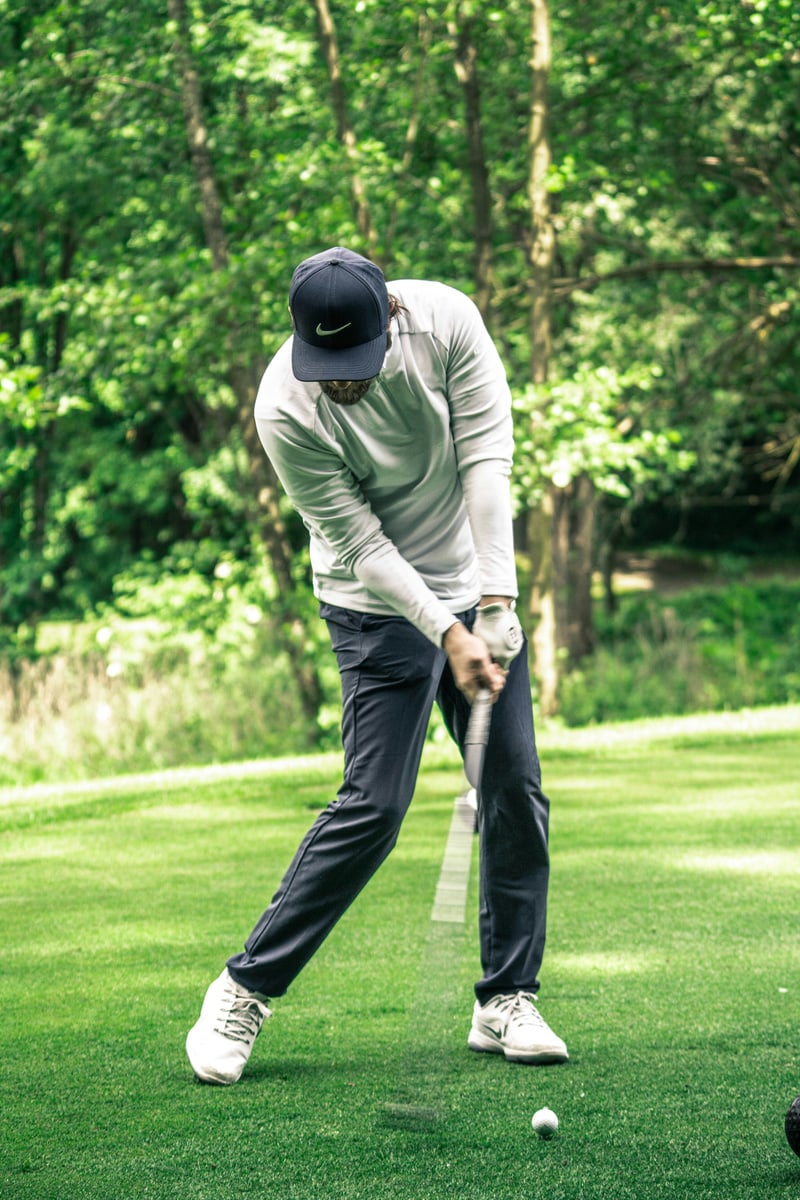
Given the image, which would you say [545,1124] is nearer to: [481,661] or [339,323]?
[481,661]

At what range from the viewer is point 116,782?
8.38 metres

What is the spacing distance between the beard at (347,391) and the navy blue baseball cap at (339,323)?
0.26 feet

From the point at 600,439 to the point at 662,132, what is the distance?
15.3ft

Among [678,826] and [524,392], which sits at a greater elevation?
[524,392]

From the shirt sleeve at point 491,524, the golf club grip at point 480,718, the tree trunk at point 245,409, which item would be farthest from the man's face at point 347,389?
the tree trunk at point 245,409

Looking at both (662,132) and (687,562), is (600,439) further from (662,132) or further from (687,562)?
(687,562)

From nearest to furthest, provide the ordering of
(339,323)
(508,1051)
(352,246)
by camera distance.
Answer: (339,323) → (508,1051) → (352,246)

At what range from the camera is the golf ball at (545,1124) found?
276 centimetres

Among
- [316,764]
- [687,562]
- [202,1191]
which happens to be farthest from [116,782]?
[687,562]

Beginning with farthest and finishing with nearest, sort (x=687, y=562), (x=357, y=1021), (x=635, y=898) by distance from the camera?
(x=687, y=562), (x=635, y=898), (x=357, y=1021)

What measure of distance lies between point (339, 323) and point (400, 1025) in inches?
69.3

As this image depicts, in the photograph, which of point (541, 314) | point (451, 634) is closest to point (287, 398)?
point (451, 634)

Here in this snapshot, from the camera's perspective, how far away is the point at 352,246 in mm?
10820

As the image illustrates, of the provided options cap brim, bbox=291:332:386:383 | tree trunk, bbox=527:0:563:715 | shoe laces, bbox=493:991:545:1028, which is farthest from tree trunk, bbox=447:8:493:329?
shoe laces, bbox=493:991:545:1028
